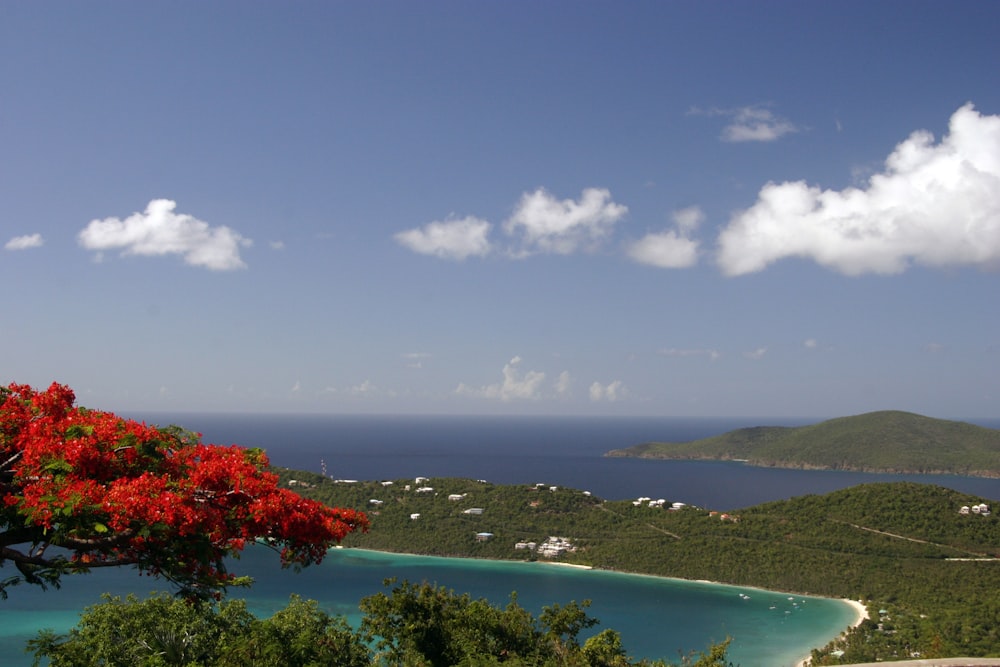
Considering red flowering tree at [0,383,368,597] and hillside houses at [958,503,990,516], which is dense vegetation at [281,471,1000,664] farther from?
red flowering tree at [0,383,368,597]

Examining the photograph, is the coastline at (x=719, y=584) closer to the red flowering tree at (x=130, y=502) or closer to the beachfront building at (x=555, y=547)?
the beachfront building at (x=555, y=547)

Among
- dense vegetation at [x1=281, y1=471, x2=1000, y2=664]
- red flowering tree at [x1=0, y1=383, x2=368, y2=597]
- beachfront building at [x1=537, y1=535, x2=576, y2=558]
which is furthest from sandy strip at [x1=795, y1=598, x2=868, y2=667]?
red flowering tree at [x1=0, y1=383, x2=368, y2=597]

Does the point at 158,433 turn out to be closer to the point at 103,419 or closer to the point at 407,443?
the point at 103,419

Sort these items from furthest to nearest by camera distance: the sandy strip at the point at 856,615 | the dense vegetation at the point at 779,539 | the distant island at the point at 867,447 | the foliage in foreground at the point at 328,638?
the distant island at the point at 867,447 → the dense vegetation at the point at 779,539 → the sandy strip at the point at 856,615 → the foliage in foreground at the point at 328,638

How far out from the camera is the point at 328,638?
14.2m

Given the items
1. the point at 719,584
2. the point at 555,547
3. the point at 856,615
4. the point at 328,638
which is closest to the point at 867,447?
the point at 719,584

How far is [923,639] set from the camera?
28.8 meters

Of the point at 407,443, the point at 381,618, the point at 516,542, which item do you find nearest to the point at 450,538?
the point at 516,542

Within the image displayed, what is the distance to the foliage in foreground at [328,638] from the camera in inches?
460

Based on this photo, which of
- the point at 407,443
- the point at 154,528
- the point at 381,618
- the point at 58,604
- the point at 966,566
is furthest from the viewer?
the point at 407,443

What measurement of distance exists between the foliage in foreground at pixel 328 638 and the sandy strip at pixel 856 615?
1828cm

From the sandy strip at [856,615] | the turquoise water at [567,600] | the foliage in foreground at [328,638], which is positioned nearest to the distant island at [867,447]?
the sandy strip at [856,615]

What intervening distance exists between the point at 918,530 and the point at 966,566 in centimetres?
781

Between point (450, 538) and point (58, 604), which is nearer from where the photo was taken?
point (58, 604)
